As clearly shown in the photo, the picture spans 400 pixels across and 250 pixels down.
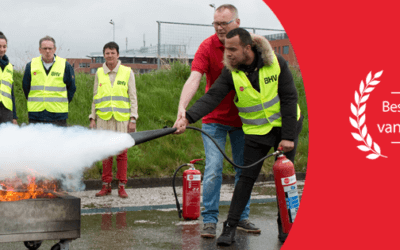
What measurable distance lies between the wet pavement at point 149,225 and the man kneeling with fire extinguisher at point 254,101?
1.15 feet

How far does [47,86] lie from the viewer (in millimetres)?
7188

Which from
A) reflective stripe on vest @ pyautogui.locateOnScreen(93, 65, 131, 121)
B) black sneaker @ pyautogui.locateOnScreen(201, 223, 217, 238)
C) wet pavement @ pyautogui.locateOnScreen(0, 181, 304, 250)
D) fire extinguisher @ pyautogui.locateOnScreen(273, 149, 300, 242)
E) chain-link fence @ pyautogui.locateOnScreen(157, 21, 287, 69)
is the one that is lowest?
wet pavement @ pyautogui.locateOnScreen(0, 181, 304, 250)

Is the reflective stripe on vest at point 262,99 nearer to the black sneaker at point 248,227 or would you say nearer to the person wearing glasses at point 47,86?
the black sneaker at point 248,227

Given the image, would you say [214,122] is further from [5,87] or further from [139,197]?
[5,87]

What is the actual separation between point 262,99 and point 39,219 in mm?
2423

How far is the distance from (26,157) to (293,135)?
255cm

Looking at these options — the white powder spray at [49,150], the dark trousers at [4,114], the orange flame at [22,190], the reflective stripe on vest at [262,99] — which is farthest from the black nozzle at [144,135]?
the dark trousers at [4,114]

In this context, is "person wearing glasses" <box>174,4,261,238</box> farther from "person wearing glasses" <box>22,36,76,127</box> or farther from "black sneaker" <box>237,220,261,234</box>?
"person wearing glasses" <box>22,36,76,127</box>

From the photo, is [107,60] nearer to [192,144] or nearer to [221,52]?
[221,52]

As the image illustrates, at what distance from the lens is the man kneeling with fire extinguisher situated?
4535 mm

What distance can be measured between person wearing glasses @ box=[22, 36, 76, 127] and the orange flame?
150 inches

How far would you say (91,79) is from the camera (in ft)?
42.2

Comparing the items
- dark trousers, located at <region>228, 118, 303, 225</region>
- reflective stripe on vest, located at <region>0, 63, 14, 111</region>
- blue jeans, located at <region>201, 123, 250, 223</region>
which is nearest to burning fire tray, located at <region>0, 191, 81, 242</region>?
dark trousers, located at <region>228, 118, 303, 225</region>

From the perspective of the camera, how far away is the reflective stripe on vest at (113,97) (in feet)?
24.3
